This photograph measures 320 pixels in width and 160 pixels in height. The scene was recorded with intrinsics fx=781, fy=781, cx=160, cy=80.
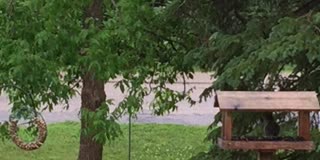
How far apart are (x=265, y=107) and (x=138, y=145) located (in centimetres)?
718

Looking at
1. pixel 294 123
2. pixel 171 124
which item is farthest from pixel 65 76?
pixel 171 124

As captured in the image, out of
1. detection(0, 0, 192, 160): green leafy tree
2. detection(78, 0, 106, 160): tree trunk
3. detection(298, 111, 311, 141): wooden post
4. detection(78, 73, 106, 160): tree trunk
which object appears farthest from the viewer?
detection(78, 73, 106, 160): tree trunk

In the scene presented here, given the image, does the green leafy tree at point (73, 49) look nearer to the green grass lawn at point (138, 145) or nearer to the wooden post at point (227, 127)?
the wooden post at point (227, 127)

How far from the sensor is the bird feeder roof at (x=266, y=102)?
3688 millimetres

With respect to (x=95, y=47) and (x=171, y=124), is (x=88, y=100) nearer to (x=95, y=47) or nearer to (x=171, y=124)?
(x=95, y=47)

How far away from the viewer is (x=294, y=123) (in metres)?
5.29

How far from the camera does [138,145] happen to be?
1078cm

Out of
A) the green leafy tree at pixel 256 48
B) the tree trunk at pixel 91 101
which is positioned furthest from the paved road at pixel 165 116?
the green leafy tree at pixel 256 48

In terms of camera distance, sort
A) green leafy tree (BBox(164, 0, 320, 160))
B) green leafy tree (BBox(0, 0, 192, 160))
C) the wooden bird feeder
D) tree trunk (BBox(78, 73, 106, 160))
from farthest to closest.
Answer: tree trunk (BBox(78, 73, 106, 160)), green leafy tree (BBox(0, 0, 192, 160)), green leafy tree (BBox(164, 0, 320, 160)), the wooden bird feeder

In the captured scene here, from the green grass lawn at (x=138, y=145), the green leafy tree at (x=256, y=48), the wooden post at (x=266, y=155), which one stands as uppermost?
the green leafy tree at (x=256, y=48)

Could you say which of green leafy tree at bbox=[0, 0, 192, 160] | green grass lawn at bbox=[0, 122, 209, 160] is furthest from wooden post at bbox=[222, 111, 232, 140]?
green grass lawn at bbox=[0, 122, 209, 160]

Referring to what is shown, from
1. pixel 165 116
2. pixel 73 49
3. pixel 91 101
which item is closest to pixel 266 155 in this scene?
pixel 73 49

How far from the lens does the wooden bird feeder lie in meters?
3.69

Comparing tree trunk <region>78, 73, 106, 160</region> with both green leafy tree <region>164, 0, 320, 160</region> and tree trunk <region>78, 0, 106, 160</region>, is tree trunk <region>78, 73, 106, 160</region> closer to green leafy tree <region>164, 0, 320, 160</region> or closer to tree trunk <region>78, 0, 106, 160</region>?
tree trunk <region>78, 0, 106, 160</region>
